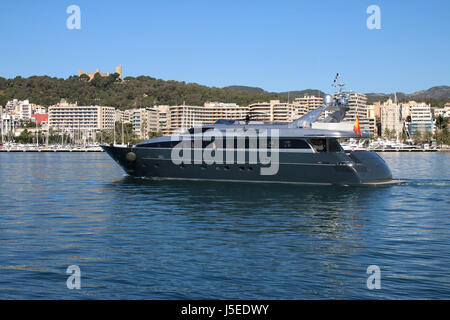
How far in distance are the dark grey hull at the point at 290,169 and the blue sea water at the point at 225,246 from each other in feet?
13.5

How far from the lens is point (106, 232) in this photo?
53.3 ft

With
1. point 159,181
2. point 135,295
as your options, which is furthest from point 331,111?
point 135,295

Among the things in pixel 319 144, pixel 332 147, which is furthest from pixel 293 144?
pixel 332 147

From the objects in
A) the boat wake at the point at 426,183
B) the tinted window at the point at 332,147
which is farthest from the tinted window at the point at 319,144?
the boat wake at the point at 426,183

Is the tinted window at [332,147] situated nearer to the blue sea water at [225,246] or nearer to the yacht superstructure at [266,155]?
the yacht superstructure at [266,155]

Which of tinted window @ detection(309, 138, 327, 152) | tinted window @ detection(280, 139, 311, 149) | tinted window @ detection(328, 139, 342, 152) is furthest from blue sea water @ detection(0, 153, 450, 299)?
tinted window @ detection(280, 139, 311, 149)

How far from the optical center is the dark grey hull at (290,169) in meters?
30.2

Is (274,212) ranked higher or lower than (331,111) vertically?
lower

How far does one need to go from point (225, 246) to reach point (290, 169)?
17.5 meters

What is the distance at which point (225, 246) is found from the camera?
46.0ft

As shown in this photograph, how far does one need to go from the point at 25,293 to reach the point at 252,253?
17.7ft

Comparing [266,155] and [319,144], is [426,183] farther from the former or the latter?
[266,155]

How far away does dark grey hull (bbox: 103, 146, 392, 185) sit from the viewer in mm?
30188
